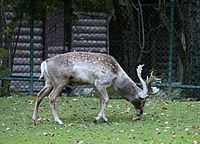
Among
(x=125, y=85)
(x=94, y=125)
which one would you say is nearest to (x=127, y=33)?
(x=125, y=85)

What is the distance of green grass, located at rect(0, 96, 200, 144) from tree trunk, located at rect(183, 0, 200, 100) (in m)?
1.00

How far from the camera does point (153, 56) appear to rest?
1556 cm

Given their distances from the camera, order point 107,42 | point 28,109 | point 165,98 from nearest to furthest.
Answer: point 28,109 < point 165,98 < point 107,42

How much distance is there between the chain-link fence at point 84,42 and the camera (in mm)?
13891

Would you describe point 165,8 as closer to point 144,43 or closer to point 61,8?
point 144,43

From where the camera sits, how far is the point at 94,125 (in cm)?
1005

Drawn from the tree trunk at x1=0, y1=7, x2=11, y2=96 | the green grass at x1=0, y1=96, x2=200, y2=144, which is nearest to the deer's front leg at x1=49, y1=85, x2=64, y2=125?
the green grass at x1=0, y1=96, x2=200, y2=144

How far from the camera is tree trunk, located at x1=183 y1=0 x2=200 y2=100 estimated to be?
45.8ft

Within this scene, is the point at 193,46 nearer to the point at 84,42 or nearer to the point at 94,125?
the point at 84,42

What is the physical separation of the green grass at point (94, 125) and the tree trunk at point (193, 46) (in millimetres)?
1003

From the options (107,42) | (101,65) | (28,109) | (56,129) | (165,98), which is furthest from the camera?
(107,42)

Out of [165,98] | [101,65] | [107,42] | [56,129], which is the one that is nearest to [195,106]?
[165,98]

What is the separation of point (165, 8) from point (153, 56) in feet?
3.89

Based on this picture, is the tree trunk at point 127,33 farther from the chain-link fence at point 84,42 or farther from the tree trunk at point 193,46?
the tree trunk at point 193,46
